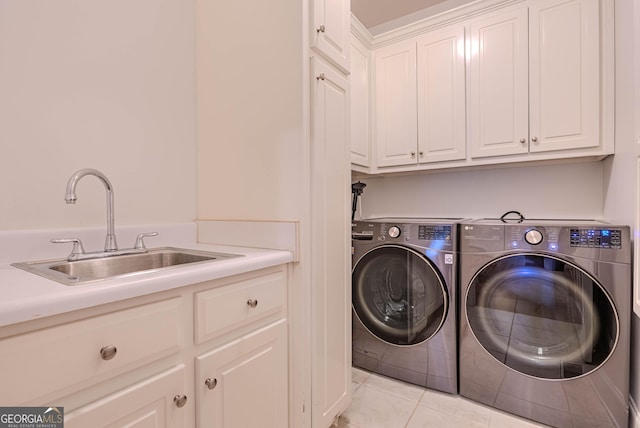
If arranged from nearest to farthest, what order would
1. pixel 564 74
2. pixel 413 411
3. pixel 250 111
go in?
pixel 250 111
pixel 413 411
pixel 564 74

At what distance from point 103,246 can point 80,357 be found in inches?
26.9

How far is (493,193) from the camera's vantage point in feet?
7.27

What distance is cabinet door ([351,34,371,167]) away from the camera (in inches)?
83.4

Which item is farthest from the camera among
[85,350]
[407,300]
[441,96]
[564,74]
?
[441,96]

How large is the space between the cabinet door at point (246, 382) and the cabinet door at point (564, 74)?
185 cm

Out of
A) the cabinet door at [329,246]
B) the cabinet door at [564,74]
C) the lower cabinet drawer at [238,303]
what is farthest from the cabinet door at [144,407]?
the cabinet door at [564,74]

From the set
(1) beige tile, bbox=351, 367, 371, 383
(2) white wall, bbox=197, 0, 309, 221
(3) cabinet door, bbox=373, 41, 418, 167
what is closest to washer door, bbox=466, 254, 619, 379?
(1) beige tile, bbox=351, 367, 371, 383

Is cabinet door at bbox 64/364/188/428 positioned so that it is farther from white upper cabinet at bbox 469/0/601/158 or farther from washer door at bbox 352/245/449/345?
white upper cabinet at bbox 469/0/601/158

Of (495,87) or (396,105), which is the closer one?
(495,87)

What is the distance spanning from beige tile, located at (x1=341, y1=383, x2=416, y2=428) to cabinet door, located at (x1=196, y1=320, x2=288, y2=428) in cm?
56

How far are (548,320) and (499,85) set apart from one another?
139 centimetres

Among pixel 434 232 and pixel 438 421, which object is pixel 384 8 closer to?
→ pixel 434 232

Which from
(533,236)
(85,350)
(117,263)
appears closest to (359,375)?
(533,236)

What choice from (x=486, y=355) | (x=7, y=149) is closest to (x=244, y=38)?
(x=7, y=149)
